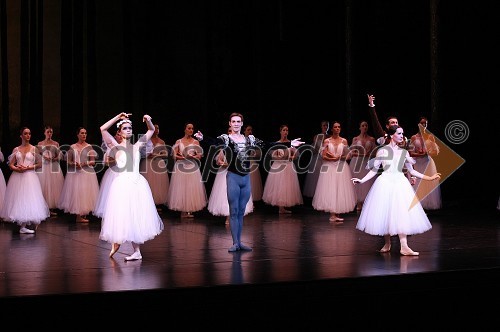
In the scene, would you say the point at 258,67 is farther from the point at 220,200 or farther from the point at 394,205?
the point at 394,205

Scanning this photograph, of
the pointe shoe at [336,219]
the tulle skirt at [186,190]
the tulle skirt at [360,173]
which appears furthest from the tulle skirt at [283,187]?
the pointe shoe at [336,219]

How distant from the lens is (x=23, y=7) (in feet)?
40.2

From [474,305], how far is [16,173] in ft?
20.4

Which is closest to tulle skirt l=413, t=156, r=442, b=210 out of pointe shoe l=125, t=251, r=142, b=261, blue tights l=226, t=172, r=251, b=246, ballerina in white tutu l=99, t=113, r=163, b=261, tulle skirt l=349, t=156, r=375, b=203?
tulle skirt l=349, t=156, r=375, b=203

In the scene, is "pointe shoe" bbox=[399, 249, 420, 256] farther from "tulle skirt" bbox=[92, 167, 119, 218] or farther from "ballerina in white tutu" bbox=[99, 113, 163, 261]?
"tulle skirt" bbox=[92, 167, 119, 218]

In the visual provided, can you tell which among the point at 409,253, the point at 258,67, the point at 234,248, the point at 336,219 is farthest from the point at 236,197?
the point at 258,67

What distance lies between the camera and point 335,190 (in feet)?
36.9

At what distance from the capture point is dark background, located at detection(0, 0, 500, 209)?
41.0 ft

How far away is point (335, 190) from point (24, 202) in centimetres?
424

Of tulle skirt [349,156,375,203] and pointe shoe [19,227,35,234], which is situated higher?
tulle skirt [349,156,375,203]

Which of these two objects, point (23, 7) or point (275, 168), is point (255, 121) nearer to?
point (275, 168)

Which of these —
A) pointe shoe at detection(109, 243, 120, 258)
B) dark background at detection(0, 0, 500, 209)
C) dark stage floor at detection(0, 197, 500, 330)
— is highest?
dark background at detection(0, 0, 500, 209)

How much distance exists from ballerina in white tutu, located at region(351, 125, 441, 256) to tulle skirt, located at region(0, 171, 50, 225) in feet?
14.0

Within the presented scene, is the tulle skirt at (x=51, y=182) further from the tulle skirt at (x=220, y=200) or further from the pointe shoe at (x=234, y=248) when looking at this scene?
the pointe shoe at (x=234, y=248)
